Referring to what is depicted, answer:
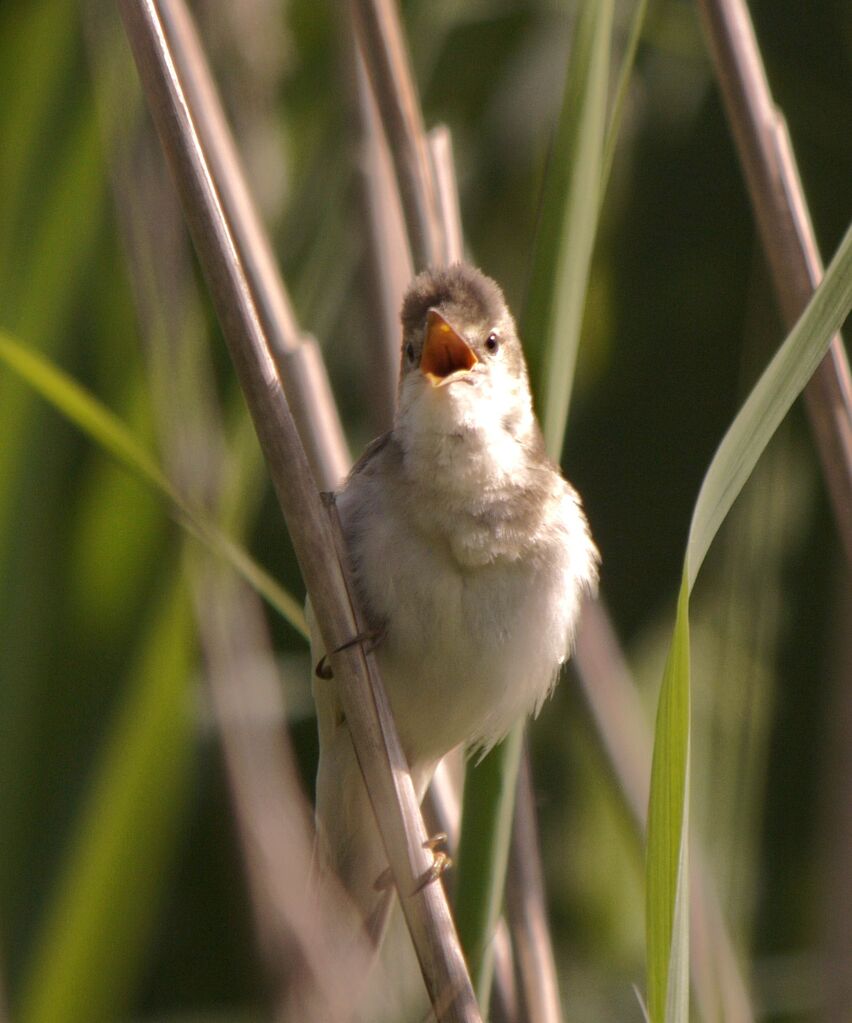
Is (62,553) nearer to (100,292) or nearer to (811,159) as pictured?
(100,292)

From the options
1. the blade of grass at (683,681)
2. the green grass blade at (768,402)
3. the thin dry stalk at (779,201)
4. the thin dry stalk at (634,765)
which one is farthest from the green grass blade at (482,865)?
the thin dry stalk at (779,201)

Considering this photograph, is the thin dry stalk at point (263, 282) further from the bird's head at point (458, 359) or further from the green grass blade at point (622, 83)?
the green grass blade at point (622, 83)

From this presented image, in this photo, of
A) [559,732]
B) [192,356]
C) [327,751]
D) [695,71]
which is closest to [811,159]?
[695,71]

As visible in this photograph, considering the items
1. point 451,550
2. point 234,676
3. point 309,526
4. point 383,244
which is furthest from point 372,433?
point 309,526

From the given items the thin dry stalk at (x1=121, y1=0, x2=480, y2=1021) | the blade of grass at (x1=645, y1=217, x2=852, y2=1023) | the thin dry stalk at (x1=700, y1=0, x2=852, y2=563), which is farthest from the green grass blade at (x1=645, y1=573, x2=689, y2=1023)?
the thin dry stalk at (x1=700, y1=0, x2=852, y2=563)

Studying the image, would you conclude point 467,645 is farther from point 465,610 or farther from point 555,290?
point 555,290

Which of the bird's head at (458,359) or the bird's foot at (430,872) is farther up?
the bird's head at (458,359)

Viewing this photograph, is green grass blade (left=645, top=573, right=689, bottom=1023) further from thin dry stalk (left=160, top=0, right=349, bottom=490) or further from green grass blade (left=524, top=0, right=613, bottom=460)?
thin dry stalk (left=160, top=0, right=349, bottom=490)
